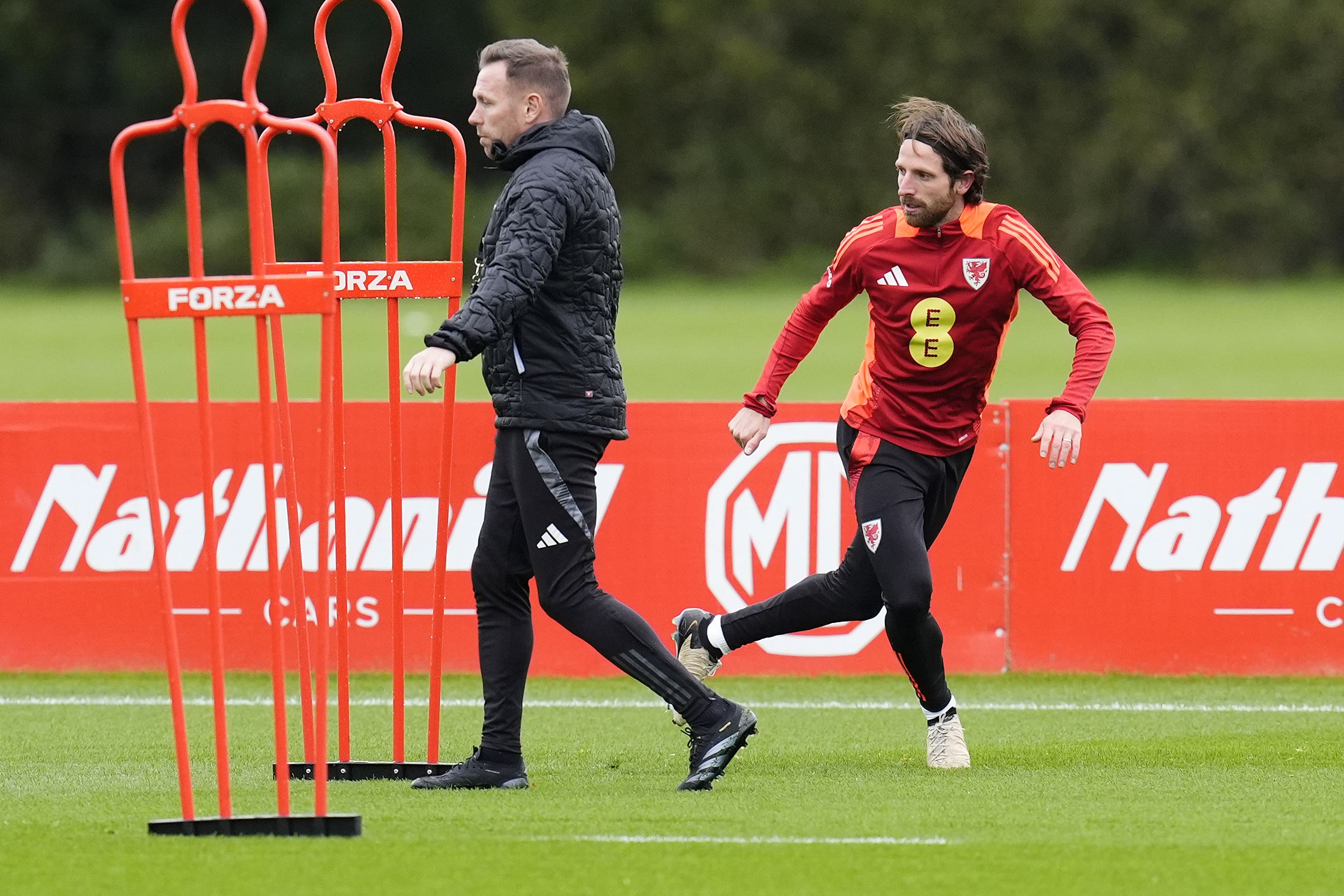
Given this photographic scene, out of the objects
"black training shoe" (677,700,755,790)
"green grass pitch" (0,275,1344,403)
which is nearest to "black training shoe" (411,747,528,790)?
"black training shoe" (677,700,755,790)

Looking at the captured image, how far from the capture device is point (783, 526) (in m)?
8.66

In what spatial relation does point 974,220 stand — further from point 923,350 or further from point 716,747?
point 716,747

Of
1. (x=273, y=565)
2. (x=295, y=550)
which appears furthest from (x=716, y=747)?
(x=273, y=565)

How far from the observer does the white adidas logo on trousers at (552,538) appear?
229 inches

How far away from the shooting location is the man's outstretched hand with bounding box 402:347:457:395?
5.12 m

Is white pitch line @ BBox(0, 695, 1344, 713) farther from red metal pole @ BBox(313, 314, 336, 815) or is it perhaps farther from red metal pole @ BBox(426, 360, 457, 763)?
red metal pole @ BBox(313, 314, 336, 815)

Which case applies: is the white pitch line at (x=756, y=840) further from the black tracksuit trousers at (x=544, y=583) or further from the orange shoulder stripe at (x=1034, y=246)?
the orange shoulder stripe at (x=1034, y=246)

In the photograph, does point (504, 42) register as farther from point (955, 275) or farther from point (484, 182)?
point (484, 182)

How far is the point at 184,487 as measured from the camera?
28.7 feet

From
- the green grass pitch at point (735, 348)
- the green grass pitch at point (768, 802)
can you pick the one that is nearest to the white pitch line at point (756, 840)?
the green grass pitch at point (768, 802)

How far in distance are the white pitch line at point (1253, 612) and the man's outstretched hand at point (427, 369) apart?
14.5 feet

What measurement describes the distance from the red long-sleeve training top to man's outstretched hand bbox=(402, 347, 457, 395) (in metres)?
1.40

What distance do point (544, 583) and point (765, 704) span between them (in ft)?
7.69

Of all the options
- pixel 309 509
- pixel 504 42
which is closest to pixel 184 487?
pixel 309 509
